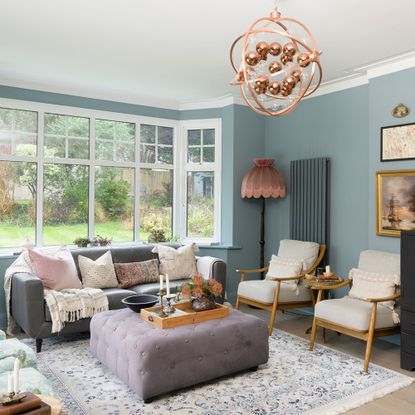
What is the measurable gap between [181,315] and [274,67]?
1961mm

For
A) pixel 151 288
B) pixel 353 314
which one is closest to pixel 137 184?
pixel 151 288

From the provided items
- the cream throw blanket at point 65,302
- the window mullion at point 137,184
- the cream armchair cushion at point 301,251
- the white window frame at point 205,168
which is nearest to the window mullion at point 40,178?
the cream throw blanket at point 65,302

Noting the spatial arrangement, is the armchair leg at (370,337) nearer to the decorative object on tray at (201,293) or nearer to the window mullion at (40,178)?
the decorative object on tray at (201,293)

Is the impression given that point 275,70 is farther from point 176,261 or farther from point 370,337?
point 176,261

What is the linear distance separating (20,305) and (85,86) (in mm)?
2648

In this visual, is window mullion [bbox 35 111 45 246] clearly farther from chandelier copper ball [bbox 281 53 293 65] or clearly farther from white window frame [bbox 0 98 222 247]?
chandelier copper ball [bbox 281 53 293 65]

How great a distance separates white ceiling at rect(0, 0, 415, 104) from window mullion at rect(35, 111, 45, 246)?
0.43 metres

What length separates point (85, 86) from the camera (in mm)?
5203

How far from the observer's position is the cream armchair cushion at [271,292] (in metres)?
4.51

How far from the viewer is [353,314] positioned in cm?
362

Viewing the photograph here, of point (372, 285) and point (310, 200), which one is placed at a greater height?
point (310, 200)

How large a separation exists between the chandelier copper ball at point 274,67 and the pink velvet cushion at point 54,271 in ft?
9.68

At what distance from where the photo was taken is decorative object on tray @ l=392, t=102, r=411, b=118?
4.08 meters

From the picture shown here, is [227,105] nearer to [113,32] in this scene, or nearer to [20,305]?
[113,32]
